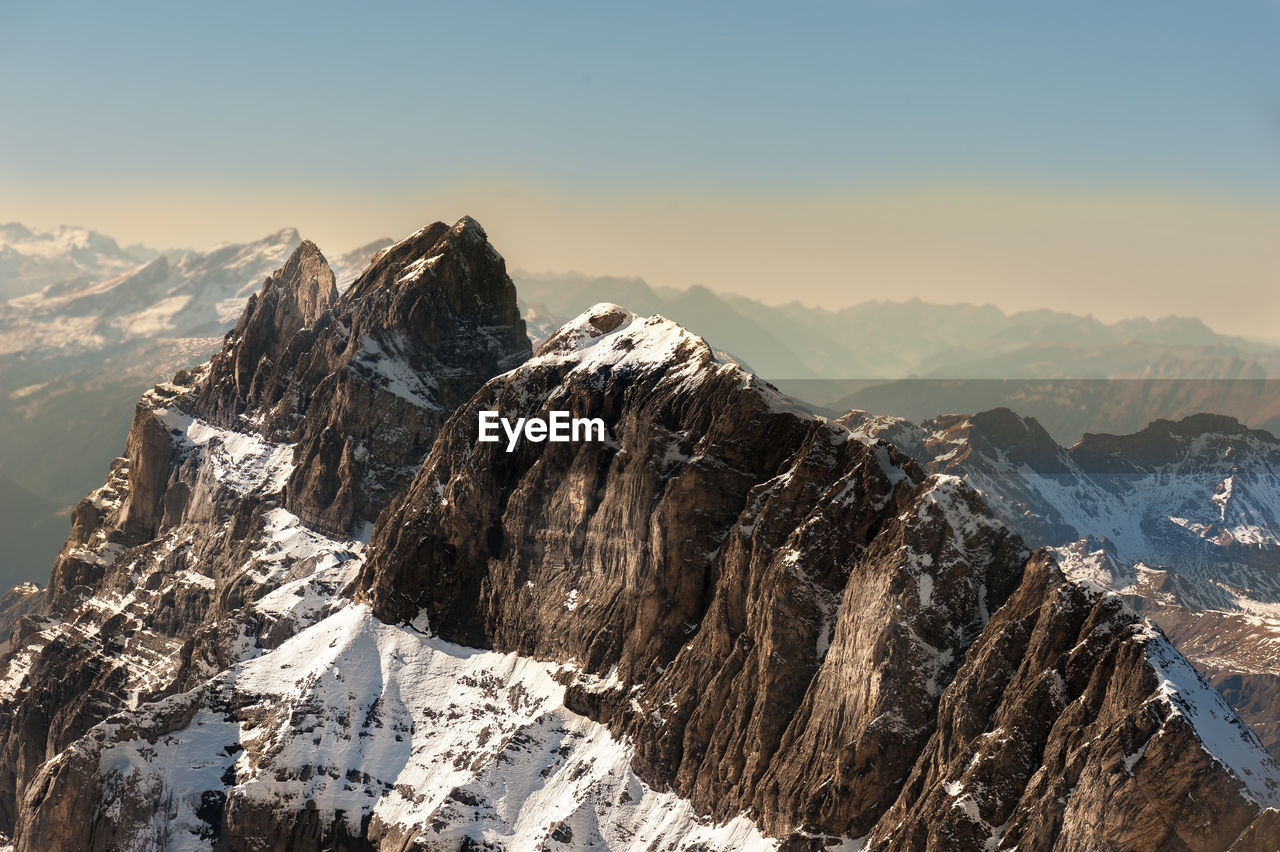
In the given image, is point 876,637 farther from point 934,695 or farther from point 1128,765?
point 1128,765

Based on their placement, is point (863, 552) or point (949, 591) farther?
point (863, 552)

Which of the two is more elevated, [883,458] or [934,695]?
[883,458]

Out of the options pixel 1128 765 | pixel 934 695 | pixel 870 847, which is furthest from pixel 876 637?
pixel 1128 765

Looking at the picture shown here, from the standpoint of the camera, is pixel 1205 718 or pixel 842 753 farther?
pixel 842 753

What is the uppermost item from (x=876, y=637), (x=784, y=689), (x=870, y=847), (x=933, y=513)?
(x=933, y=513)

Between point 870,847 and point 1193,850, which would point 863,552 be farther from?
point 1193,850

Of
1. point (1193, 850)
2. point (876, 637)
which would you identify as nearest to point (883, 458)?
point (876, 637)

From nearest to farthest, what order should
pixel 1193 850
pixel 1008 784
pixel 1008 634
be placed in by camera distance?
pixel 1193 850, pixel 1008 784, pixel 1008 634

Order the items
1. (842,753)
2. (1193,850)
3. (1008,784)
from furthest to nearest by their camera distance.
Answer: (842,753) → (1008,784) → (1193,850)

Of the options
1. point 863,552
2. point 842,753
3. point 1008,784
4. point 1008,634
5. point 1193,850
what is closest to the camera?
point 1193,850
